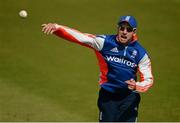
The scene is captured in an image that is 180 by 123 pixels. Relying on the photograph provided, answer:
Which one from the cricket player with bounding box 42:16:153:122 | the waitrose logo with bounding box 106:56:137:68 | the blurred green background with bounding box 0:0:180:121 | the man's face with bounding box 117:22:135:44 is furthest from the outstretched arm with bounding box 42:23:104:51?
the blurred green background with bounding box 0:0:180:121

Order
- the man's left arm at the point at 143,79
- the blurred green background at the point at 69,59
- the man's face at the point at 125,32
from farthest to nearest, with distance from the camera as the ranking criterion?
the blurred green background at the point at 69,59
the man's face at the point at 125,32
the man's left arm at the point at 143,79

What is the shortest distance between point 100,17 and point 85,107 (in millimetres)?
7955

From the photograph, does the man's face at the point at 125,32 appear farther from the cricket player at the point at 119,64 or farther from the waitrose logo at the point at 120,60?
the waitrose logo at the point at 120,60

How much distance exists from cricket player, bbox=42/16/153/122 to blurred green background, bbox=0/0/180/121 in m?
2.80

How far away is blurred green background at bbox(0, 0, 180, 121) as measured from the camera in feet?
52.3

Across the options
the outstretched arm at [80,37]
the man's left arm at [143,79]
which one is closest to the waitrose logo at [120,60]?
the man's left arm at [143,79]

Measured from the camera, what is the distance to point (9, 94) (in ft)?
54.5

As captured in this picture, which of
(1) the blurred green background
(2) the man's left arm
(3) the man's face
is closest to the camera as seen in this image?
(2) the man's left arm

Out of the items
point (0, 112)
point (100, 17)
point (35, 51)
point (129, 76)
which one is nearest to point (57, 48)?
point (35, 51)

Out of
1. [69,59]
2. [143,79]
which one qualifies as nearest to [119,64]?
[143,79]

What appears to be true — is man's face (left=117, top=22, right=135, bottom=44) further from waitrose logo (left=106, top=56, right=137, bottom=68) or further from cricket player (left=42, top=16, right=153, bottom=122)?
waitrose logo (left=106, top=56, right=137, bottom=68)

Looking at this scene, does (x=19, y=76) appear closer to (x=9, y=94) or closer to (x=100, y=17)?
(x=9, y=94)

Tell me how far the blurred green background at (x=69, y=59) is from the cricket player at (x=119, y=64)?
2.80m

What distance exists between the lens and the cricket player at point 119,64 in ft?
41.4
